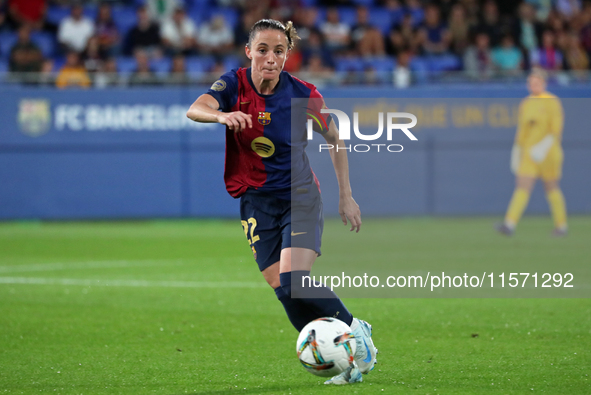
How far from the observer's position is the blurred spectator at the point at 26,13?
61.4 feet

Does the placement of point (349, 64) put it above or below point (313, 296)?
above

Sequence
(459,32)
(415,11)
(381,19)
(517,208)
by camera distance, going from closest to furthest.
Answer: (517,208) < (459,32) < (381,19) < (415,11)

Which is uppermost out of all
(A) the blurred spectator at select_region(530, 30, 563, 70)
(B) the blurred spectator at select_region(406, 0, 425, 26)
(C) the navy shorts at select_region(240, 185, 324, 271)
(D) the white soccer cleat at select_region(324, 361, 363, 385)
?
(B) the blurred spectator at select_region(406, 0, 425, 26)

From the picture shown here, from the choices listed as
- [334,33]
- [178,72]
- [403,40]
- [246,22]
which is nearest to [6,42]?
[178,72]

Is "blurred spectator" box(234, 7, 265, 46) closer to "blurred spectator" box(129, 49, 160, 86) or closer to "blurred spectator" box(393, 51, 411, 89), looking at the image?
"blurred spectator" box(129, 49, 160, 86)

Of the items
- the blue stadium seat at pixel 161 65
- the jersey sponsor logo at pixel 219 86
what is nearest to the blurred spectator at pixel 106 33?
the blue stadium seat at pixel 161 65

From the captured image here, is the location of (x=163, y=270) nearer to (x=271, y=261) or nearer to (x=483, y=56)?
(x=271, y=261)

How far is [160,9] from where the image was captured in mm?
19328

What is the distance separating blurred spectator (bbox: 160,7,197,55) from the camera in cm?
1869

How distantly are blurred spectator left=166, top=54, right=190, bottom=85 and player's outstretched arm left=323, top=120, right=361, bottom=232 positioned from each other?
13.0 metres

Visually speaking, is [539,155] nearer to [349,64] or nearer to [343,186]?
[349,64]

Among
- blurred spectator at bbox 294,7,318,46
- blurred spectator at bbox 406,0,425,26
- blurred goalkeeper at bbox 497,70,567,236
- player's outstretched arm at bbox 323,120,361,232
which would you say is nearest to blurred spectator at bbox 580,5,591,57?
blurred spectator at bbox 406,0,425,26

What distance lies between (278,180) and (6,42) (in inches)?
594

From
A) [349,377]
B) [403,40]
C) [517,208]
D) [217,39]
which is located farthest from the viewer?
[403,40]
